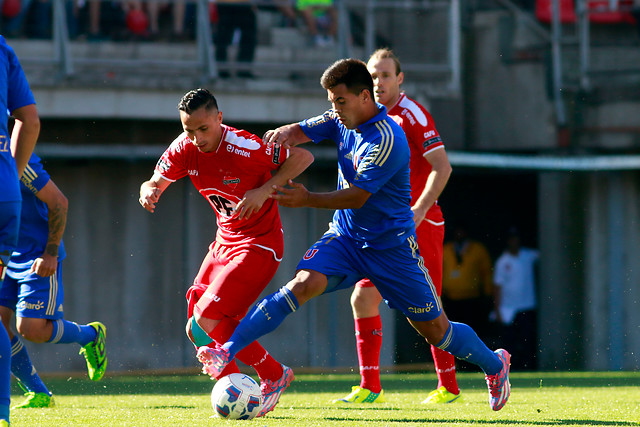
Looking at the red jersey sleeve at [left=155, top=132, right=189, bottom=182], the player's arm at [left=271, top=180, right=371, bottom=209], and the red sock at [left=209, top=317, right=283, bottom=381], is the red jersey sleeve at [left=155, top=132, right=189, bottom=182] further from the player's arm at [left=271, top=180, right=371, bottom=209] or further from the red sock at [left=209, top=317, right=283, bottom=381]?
the player's arm at [left=271, top=180, right=371, bottom=209]

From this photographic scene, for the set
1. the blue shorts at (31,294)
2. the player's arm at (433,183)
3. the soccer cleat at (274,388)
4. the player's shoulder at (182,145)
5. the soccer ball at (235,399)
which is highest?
the player's shoulder at (182,145)

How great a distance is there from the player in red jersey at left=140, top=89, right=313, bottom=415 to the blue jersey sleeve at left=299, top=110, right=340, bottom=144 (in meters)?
0.14

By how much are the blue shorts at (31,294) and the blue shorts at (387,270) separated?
7.08 feet

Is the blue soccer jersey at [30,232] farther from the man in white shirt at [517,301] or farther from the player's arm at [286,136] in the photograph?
the man in white shirt at [517,301]

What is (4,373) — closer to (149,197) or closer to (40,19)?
(149,197)

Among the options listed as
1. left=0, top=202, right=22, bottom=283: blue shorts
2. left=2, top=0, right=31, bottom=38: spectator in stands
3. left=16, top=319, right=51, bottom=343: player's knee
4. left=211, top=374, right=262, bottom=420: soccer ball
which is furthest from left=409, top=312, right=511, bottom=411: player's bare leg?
left=2, top=0, right=31, bottom=38: spectator in stands

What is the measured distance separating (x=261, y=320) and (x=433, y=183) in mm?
1938

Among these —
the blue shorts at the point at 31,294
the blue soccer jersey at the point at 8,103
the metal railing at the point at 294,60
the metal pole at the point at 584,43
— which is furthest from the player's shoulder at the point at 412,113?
the metal pole at the point at 584,43

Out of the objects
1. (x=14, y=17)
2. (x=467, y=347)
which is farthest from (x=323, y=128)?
(x=14, y=17)

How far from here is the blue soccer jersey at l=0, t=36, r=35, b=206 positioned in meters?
4.57

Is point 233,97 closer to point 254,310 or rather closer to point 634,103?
point 634,103

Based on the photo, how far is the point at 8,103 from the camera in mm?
4852

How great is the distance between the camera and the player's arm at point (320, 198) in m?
5.36

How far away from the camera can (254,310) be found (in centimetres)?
566
